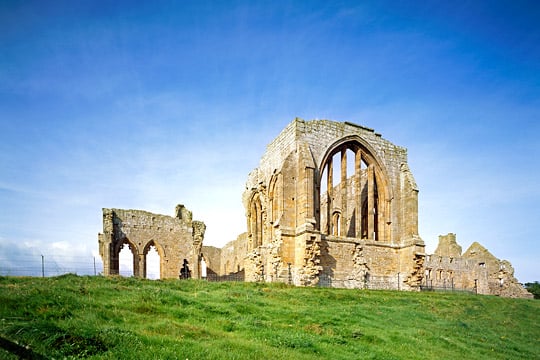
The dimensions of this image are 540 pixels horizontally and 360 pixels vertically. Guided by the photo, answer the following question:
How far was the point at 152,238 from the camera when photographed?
28.7 metres

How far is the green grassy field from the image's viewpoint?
6379 millimetres

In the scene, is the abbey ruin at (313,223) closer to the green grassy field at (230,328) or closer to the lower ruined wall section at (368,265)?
the lower ruined wall section at (368,265)

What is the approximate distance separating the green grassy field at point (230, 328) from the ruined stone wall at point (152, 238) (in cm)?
1143

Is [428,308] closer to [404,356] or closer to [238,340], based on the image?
[404,356]

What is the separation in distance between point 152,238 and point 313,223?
1384 cm

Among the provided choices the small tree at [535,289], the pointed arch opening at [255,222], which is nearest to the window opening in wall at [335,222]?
the pointed arch opening at [255,222]

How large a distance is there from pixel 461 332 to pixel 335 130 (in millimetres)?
13077

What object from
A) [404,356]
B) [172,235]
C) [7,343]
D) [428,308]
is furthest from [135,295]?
[172,235]

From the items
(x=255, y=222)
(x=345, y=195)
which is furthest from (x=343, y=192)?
(x=255, y=222)

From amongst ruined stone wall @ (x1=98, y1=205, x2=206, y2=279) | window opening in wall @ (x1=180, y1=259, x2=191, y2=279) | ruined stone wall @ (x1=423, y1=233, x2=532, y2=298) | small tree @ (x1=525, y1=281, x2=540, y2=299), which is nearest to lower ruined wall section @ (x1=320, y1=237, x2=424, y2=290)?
ruined stone wall @ (x1=98, y1=205, x2=206, y2=279)

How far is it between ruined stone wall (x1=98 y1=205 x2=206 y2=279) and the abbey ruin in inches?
2.6

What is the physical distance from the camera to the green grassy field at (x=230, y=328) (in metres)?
6.38

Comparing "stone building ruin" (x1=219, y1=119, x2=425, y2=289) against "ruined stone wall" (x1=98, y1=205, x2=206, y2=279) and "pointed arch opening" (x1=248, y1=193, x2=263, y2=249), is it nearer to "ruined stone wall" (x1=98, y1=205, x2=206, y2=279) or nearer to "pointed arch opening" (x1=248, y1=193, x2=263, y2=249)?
"pointed arch opening" (x1=248, y1=193, x2=263, y2=249)

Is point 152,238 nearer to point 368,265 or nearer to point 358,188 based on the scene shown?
point 358,188
